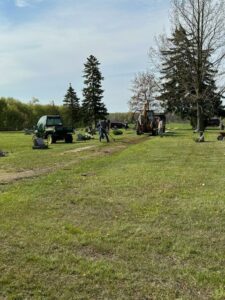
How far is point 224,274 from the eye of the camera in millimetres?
5148

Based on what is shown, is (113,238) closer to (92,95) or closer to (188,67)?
(188,67)

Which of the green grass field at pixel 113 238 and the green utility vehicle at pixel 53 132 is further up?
the green utility vehicle at pixel 53 132

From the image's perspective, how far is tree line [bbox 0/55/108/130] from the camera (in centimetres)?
8619

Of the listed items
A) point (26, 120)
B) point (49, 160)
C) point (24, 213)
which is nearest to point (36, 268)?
point (24, 213)

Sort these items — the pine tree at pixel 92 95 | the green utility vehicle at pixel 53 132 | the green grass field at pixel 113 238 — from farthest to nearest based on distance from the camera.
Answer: the pine tree at pixel 92 95, the green utility vehicle at pixel 53 132, the green grass field at pixel 113 238

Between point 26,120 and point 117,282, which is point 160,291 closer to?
point 117,282

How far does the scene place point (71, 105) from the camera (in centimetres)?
9844

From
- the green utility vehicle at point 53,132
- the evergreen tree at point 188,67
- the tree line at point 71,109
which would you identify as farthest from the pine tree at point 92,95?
the green utility vehicle at point 53,132

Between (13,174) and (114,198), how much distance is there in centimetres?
567

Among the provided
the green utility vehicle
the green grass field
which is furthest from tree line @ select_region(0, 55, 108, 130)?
the green grass field

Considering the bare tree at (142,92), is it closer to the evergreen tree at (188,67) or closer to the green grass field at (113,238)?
the evergreen tree at (188,67)

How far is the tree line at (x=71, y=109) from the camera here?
8619 centimetres

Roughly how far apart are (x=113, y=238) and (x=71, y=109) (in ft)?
303

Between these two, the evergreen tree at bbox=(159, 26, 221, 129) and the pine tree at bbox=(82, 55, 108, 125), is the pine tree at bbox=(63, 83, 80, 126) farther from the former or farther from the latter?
the evergreen tree at bbox=(159, 26, 221, 129)
